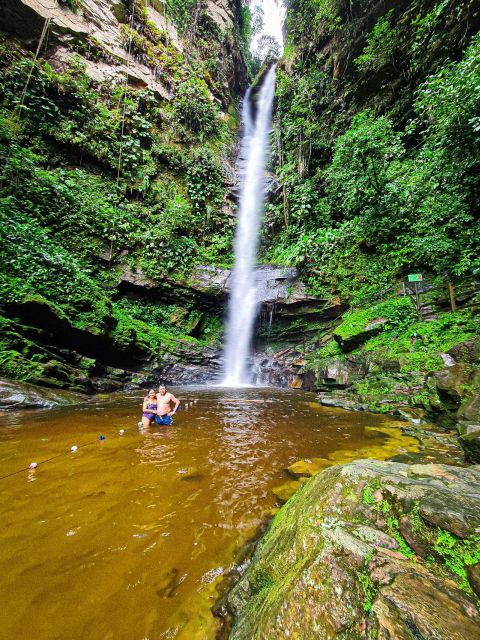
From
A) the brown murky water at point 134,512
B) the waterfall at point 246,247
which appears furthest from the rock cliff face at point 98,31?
the brown murky water at point 134,512

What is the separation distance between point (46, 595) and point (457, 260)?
11.4m

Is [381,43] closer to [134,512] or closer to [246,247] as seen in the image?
[246,247]

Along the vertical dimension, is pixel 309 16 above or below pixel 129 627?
above

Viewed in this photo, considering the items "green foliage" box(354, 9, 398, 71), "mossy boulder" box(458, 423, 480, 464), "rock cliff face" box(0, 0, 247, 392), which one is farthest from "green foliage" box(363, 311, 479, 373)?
"green foliage" box(354, 9, 398, 71)

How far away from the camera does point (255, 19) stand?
30.6 metres

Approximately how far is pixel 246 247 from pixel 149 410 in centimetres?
1345

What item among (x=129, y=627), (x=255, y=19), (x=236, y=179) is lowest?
(x=129, y=627)

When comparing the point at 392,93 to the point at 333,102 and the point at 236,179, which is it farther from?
the point at 236,179

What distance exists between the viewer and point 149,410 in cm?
532

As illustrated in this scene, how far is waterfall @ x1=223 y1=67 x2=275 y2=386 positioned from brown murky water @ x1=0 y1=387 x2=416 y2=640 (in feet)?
28.5

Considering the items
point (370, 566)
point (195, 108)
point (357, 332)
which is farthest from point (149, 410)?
point (195, 108)

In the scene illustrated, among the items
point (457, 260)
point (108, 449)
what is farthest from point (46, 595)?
point (457, 260)

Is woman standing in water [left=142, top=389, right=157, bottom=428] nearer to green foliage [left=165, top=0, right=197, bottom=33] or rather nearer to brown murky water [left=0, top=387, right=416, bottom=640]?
brown murky water [left=0, top=387, right=416, bottom=640]

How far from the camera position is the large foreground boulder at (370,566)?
1049mm
